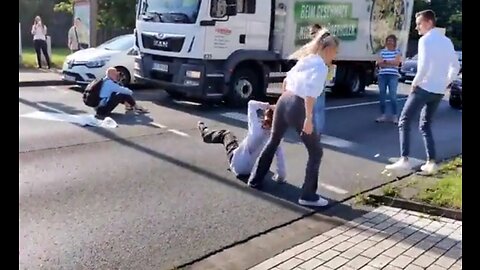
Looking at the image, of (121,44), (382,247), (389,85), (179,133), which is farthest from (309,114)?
(121,44)

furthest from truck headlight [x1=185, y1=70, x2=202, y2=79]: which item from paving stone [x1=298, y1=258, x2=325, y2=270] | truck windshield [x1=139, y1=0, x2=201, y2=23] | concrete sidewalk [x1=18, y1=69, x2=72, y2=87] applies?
paving stone [x1=298, y1=258, x2=325, y2=270]

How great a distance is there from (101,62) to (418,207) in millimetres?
10459

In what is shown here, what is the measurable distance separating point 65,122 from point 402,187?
613 cm

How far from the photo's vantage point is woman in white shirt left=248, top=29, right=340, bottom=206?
17.9 feet

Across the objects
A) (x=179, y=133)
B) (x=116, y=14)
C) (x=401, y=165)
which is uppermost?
(x=116, y=14)

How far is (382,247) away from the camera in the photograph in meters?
4.54

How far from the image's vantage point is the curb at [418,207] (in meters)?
5.39

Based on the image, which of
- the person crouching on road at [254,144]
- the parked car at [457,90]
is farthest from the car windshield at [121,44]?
the person crouching on road at [254,144]

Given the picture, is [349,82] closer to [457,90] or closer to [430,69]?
[430,69]

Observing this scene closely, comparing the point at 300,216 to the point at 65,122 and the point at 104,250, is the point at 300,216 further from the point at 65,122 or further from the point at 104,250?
the point at 65,122

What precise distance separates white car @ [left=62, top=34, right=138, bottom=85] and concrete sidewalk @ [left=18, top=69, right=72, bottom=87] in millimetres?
1042

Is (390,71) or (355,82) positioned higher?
(390,71)

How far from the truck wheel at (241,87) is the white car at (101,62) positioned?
2.95 metres
